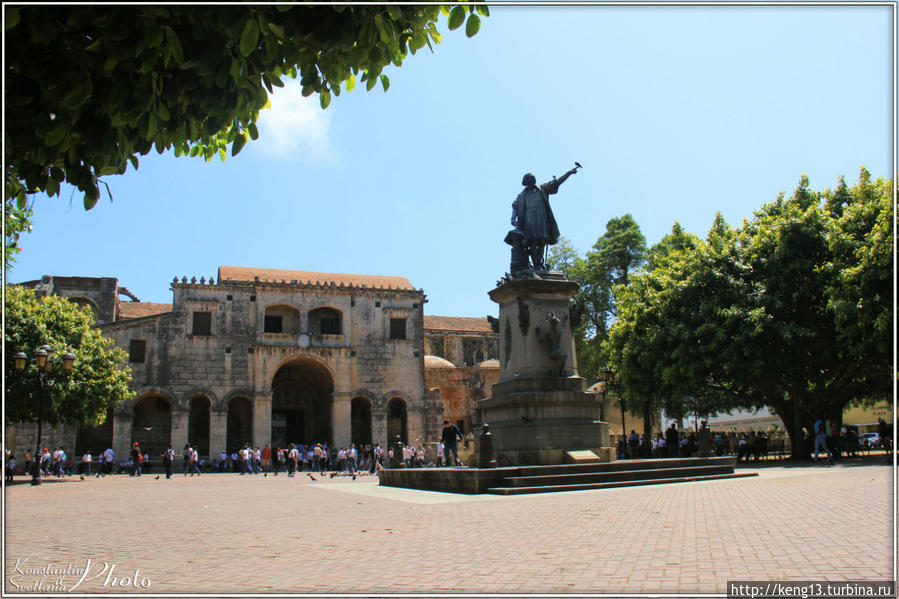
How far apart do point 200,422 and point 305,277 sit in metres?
11.6

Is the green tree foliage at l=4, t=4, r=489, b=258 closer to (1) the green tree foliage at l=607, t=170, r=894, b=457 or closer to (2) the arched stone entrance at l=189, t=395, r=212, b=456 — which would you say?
(1) the green tree foliage at l=607, t=170, r=894, b=457

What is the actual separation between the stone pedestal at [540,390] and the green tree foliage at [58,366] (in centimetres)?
1732

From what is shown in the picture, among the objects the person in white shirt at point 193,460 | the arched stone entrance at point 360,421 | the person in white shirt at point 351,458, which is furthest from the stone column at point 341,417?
the person in white shirt at point 193,460

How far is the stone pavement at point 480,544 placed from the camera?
4871 millimetres

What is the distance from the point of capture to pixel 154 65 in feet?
14.6

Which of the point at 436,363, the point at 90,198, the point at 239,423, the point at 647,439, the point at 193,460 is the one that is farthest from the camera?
the point at 436,363

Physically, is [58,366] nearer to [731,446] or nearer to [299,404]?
[299,404]

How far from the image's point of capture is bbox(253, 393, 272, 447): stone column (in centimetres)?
3981

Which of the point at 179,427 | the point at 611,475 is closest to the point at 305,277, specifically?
the point at 179,427

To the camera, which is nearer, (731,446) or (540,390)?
(540,390)

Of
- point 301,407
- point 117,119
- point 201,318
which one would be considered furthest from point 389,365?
point 117,119

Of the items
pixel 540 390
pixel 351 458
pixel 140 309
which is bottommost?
pixel 351 458

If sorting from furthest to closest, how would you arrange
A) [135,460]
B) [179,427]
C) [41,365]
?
1. [179,427]
2. [135,460]
3. [41,365]

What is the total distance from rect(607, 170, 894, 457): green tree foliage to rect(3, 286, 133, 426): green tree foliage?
2034 centimetres
